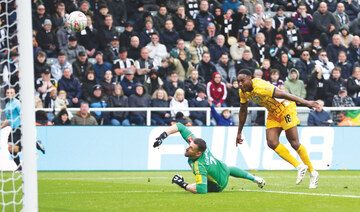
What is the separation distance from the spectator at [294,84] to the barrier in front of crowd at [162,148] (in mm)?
1902

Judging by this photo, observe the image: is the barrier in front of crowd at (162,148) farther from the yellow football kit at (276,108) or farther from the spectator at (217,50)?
the yellow football kit at (276,108)

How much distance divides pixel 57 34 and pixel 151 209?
1332cm

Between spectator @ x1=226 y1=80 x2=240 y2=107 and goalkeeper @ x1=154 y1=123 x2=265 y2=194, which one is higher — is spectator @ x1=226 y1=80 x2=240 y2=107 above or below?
above

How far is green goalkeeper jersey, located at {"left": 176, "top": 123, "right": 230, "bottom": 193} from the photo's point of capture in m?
10.7

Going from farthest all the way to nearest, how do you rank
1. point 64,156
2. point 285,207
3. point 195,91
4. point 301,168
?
point 195,91 < point 64,156 < point 301,168 < point 285,207

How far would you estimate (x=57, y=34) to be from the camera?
69.5 feet

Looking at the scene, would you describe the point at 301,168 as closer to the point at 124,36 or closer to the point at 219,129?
the point at 219,129

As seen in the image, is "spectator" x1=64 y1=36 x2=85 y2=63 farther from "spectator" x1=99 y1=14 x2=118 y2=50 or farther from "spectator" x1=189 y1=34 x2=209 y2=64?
"spectator" x1=189 y1=34 x2=209 y2=64

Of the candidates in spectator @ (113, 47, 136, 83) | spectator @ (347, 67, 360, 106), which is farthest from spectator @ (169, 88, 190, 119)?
spectator @ (347, 67, 360, 106)

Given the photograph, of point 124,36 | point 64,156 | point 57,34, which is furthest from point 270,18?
point 64,156

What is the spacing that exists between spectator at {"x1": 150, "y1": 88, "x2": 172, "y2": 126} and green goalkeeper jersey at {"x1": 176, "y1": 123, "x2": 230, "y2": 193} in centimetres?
846

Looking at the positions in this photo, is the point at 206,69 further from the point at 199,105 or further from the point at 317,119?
the point at 317,119

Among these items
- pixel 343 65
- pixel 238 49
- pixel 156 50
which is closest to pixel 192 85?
pixel 156 50

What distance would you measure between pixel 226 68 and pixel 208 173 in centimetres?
1135
